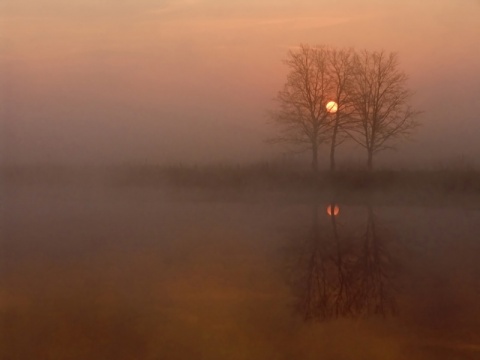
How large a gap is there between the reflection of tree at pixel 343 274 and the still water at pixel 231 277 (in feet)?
0.04

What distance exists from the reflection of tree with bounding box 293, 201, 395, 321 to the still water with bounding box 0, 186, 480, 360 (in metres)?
0.01

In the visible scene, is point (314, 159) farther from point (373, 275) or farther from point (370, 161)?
point (373, 275)

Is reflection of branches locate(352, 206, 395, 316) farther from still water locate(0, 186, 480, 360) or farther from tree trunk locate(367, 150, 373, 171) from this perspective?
tree trunk locate(367, 150, 373, 171)

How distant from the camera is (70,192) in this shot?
20.6 feet

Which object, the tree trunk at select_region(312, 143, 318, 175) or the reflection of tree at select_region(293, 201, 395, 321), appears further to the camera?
the tree trunk at select_region(312, 143, 318, 175)

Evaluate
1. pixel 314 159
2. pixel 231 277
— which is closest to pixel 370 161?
pixel 314 159

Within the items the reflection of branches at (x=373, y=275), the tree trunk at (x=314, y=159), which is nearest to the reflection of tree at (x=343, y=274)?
the reflection of branches at (x=373, y=275)

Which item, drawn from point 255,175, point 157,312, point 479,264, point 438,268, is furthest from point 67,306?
point 479,264

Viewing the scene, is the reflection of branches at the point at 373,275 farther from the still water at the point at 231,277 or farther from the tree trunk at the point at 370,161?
the tree trunk at the point at 370,161

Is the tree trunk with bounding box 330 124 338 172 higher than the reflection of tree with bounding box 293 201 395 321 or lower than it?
higher

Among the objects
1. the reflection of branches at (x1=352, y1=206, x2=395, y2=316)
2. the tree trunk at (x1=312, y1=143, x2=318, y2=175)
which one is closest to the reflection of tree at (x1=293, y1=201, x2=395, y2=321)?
the reflection of branches at (x1=352, y1=206, x2=395, y2=316)

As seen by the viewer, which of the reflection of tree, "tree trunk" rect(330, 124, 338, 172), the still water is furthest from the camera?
"tree trunk" rect(330, 124, 338, 172)

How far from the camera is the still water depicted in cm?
447

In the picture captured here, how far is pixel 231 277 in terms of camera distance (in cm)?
537
